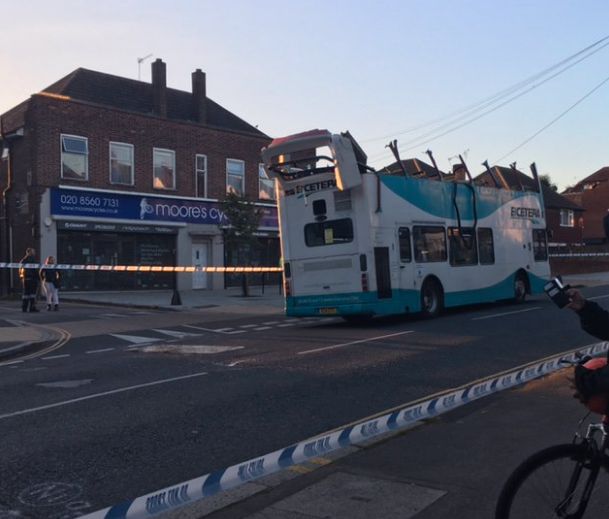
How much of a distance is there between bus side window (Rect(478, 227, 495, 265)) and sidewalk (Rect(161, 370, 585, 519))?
470 inches

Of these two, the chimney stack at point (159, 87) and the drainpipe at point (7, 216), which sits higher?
the chimney stack at point (159, 87)

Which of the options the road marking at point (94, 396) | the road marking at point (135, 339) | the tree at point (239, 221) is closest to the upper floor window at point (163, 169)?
the tree at point (239, 221)

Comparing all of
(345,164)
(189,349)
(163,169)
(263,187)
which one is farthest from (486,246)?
(263,187)

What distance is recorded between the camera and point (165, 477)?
17.7 ft

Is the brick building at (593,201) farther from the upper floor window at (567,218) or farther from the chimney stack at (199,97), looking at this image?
the chimney stack at (199,97)

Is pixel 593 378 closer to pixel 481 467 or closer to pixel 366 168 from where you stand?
pixel 481 467

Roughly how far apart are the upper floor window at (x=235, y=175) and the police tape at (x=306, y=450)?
2547 centimetres

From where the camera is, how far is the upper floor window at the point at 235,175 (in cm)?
3319

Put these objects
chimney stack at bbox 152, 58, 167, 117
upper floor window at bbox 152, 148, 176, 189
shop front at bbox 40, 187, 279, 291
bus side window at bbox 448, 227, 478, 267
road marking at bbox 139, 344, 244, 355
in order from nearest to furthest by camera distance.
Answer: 1. road marking at bbox 139, 344, 244, 355
2. bus side window at bbox 448, 227, 478, 267
3. shop front at bbox 40, 187, 279, 291
4. upper floor window at bbox 152, 148, 176, 189
5. chimney stack at bbox 152, 58, 167, 117

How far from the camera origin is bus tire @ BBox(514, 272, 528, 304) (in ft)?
67.3

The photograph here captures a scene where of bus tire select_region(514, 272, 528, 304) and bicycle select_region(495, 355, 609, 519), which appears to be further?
bus tire select_region(514, 272, 528, 304)

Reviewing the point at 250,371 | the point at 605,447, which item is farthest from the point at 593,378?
the point at 250,371

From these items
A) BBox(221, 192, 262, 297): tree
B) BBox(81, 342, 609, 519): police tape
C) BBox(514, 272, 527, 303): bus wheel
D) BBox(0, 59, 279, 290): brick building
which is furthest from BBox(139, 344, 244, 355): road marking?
BBox(0, 59, 279, 290): brick building

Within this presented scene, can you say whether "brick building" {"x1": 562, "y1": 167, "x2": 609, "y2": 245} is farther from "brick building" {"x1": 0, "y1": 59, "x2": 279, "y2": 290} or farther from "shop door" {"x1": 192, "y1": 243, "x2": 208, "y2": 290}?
"shop door" {"x1": 192, "y1": 243, "x2": 208, "y2": 290}
